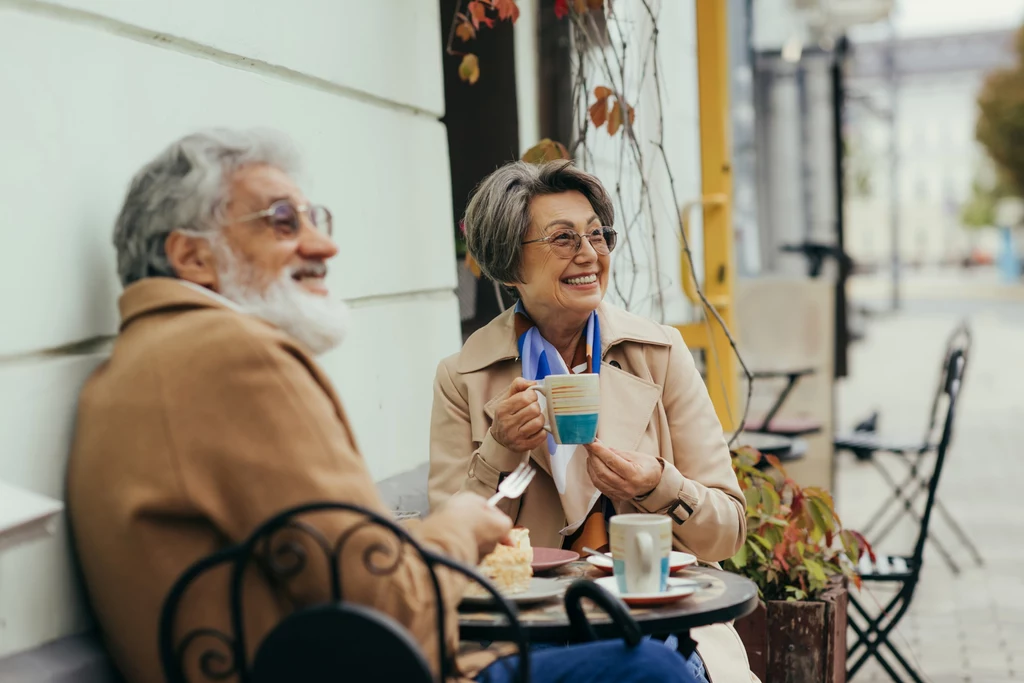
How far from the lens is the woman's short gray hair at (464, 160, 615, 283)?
3.03 m

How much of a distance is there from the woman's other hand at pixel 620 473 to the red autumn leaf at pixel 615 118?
82.0 inches

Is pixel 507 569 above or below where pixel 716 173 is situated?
below

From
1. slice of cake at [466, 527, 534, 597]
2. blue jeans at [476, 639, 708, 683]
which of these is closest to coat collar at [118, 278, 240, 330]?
slice of cake at [466, 527, 534, 597]

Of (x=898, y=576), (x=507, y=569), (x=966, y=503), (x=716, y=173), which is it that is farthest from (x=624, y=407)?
(x=966, y=503)

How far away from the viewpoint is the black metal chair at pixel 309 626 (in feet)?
5.36

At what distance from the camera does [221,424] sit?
181 cm

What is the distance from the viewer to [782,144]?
14.3 m

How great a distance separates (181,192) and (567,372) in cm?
125

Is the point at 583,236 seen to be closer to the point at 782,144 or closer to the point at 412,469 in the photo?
the point at 412,469

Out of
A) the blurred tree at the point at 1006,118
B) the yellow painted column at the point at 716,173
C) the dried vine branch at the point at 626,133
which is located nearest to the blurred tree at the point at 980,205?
the blurred tree at the point at 1006,118

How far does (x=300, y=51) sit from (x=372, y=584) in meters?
1.79

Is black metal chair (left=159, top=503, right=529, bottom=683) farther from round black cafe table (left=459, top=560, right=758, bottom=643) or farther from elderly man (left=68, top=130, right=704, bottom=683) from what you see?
round black cafe table (left=459, top=560, right=758, bottom=643)

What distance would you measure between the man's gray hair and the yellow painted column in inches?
157

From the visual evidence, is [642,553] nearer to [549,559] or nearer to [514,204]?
[549,559]
